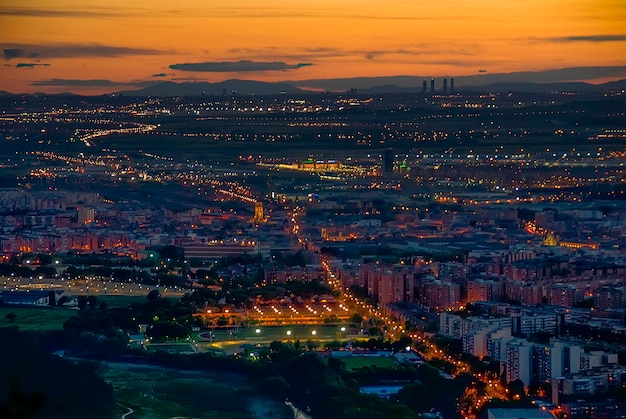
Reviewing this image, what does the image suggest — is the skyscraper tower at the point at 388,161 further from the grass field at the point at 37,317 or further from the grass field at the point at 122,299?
the grass field at the point at 37,317

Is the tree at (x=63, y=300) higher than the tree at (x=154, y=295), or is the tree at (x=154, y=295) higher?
the tree at (x=154, y=295)

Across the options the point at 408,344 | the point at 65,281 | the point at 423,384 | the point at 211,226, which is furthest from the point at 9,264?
the point at 423,384

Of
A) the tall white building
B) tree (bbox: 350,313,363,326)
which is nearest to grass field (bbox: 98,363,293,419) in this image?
the tall white building

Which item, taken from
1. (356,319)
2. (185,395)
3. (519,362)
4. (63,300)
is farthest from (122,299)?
(519,362)

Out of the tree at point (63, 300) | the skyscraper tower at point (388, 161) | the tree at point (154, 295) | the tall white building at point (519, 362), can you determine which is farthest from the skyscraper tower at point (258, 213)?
the tall white building at point (519, 362)

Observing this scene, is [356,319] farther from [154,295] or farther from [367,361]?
[154,295]
